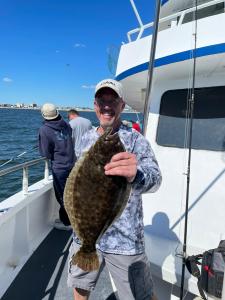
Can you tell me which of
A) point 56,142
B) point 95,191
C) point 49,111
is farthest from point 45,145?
point 95,191

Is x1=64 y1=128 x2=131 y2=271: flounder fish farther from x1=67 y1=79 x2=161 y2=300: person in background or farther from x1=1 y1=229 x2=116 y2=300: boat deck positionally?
x1=1 y1=229 x2=116 y2=300: boat deck

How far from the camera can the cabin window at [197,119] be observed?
385 cm

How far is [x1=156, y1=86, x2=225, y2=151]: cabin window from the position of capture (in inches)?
152

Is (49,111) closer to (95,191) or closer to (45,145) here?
(45,145)

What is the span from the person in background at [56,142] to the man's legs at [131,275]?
264 centimetres

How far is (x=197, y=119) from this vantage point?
4.00m

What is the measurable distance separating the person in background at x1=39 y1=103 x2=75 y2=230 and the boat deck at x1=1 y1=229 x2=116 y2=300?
1.04 m

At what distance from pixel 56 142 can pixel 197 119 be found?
2080 mm

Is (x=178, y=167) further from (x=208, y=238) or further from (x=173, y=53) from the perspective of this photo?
(x=173, y=53)

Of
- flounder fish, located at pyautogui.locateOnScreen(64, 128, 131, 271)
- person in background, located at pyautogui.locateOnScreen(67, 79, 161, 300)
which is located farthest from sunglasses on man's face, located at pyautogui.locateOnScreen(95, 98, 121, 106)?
flounder fish, located at pyautogui.locateOnScreen(64, 128, 131, 271)

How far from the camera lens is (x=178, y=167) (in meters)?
3.94

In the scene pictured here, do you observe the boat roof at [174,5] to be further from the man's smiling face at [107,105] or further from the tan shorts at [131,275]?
the tan shorts at [131,275]

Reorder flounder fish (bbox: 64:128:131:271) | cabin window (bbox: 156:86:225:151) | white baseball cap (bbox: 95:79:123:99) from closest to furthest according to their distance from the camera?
1. flounder fish (bbox: 64:128:131:271)
2. white baseball cap (bbox: 95:79:123:99)
3. cabin window (bbox: 156:86:225:151)

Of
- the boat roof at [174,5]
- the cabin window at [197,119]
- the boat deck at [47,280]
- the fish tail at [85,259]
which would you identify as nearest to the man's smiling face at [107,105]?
the fish tail at [85,259]
